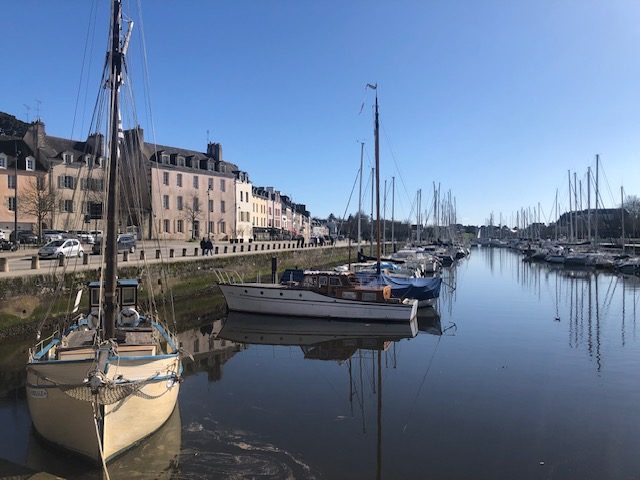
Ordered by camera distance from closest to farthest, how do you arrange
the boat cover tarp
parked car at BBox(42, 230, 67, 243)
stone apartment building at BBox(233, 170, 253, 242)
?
the boat cover tarp, parked car at BBox(42, 230, 67, 243), stone apartment building at BBox(233, 170, 253, 242)

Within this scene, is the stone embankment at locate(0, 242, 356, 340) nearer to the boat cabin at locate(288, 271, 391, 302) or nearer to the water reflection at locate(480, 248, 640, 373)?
the boat cabin at locate(288, 271, 391, 302)

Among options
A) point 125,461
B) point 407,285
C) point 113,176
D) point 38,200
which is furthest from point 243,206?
point 125,461

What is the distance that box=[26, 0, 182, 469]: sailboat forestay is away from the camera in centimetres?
782

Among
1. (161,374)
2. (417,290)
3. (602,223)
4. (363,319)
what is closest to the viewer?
(161,374)

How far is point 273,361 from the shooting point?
1630cm

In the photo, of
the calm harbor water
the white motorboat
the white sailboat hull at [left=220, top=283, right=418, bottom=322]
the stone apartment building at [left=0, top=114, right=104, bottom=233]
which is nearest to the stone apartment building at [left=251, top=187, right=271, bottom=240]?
the stone apartment building at [left=0, top=114, right=104, bottom=233]

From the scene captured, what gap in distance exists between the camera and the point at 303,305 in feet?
77.5

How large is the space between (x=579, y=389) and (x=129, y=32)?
13.9m

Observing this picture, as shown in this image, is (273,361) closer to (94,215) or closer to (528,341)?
(94,215)

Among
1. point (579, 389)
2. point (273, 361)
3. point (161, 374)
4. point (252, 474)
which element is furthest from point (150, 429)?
point (579, 389)

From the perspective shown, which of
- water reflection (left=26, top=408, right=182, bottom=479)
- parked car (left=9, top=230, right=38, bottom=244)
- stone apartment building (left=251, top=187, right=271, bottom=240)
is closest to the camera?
water reflection (left=26, top=408, right=182, bottom=479)

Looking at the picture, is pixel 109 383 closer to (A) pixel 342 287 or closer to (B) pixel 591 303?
(A) pixel 342 287

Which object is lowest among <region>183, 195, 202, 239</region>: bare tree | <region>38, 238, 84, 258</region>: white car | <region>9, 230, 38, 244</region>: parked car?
<region>38, 238, 84, 258</region>: white car

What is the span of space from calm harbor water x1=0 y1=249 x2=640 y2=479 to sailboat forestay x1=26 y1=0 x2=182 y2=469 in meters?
0.46
